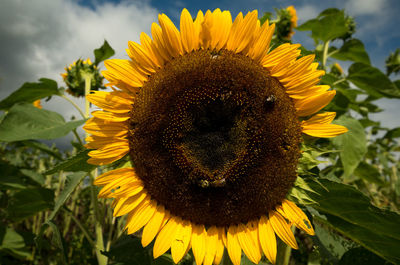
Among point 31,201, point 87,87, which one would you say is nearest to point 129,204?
point 31,201

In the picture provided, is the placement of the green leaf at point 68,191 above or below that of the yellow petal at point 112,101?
below

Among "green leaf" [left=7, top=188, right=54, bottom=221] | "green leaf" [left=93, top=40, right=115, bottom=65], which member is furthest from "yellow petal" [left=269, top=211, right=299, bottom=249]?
"green leaf" [left=93, top=40, right=115, bottom=65]

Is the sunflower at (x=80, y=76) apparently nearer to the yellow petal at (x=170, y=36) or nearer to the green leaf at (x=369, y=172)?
the yellow petal at (x=170, y=36)

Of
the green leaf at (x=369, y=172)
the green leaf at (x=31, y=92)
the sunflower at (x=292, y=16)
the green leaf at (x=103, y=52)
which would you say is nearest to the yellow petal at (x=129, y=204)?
the green leaf at (x=31, y=92)

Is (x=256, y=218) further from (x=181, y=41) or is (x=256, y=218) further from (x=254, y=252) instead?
(x=181, y=41)

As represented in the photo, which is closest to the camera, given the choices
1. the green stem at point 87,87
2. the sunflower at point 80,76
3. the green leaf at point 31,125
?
the green leaf at point 31,125

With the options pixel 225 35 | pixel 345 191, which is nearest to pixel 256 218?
pixel 345 191

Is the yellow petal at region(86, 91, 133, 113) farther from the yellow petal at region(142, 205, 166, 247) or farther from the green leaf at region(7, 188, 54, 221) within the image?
the green leaf at region(7, 188, 54, 221)
